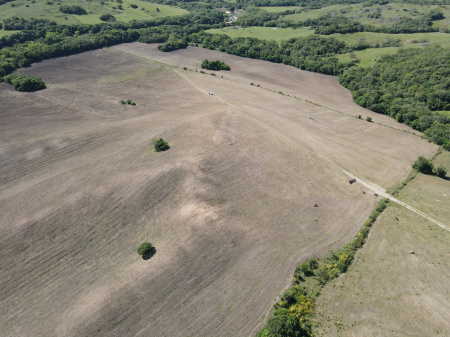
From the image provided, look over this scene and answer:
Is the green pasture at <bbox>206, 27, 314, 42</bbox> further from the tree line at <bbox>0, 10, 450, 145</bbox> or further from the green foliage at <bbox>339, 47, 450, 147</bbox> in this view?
the green foliage at <bbox>339, 47, 450, 147</bbox>

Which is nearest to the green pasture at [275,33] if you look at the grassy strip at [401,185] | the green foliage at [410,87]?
the green foliage at [410,87]

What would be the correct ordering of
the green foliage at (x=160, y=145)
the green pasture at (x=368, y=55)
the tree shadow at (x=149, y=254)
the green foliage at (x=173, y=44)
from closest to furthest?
the tree shadow at (x=149, y=254), the green foliage at (x=160, y=145), the green pasture at (x=368, y=55), the green foliage at (x=173, y=44)

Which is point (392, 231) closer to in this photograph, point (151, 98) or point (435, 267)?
point (435, 267)

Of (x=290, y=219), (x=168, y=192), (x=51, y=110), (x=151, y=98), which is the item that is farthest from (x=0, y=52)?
(x=290, y=219)

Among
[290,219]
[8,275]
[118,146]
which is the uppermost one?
[290,219]

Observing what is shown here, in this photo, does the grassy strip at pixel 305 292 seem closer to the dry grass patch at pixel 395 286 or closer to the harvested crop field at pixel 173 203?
the dry grass patch at pixel 395 286

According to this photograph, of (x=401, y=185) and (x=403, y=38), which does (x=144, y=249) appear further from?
(x=403, y=38)

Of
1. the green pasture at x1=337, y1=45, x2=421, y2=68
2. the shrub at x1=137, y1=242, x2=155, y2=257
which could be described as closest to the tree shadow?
the shrub at x1=137, y1=242, x2=155, y2=257
